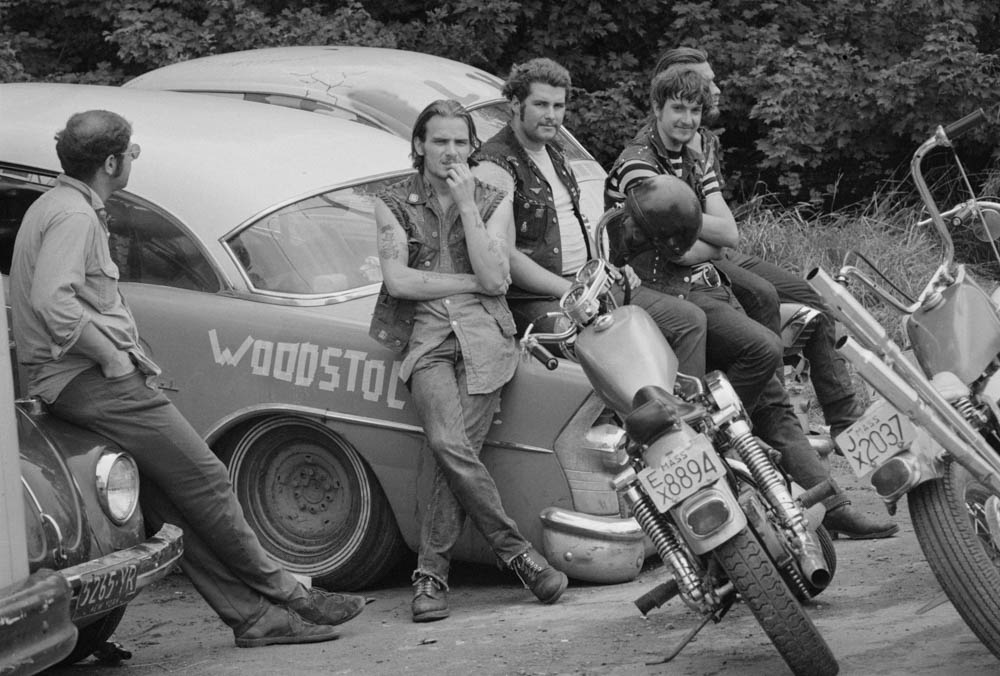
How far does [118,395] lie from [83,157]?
2.56ft

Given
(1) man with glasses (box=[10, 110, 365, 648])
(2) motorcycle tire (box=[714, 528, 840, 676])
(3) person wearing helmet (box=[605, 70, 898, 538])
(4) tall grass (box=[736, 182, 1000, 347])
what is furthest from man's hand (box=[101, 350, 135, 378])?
(4) tall grass (box=[736, 182, 1000, 347])

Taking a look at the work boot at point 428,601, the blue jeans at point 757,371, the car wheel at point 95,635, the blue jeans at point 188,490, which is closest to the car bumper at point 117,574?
the blue jeans at point 188,490

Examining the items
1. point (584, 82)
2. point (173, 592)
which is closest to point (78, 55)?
point (584, 82)

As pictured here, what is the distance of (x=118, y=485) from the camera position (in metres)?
5.15

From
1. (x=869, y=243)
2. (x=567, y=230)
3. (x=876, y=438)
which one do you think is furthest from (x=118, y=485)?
(x=869, y=243)

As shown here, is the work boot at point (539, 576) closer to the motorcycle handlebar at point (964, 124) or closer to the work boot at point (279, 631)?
the work boot at point (279, 631)

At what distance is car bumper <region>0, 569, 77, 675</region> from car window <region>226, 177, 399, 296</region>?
218 centimetres

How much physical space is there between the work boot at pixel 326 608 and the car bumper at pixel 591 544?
78cm

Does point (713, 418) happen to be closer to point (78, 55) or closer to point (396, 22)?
point (396, 22)

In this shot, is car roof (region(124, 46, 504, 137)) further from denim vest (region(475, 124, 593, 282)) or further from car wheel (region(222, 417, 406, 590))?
car wheel (region(222, 417, 406, 590))

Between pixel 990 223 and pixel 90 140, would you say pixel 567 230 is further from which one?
pixel 90 140

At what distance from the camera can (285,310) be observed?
640cm

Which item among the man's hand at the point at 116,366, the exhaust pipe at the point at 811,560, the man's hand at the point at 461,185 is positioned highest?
the man's hand at the point at 461,185

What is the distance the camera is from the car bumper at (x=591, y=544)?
6.05 metres
